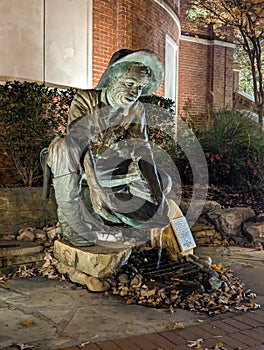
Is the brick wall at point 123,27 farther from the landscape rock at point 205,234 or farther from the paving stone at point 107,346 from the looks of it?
the paving stone at point 107,346

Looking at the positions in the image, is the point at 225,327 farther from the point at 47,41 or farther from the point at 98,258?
the point at 47,41

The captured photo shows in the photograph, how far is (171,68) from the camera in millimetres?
14094

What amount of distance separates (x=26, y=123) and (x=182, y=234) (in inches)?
124

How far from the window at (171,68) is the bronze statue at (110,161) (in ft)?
30.0

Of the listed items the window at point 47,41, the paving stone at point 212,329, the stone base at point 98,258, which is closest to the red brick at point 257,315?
the paving stone at point 212,329

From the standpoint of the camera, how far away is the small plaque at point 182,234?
4316 millimetres

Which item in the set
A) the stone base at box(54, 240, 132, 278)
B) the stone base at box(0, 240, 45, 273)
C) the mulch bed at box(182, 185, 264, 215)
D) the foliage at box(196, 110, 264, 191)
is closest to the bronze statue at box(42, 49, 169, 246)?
the stone base at box(54, 240, 132, 278)

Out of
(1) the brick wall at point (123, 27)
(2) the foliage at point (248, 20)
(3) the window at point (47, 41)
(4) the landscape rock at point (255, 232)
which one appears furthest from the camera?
(2) the foliage at point (248, 20)

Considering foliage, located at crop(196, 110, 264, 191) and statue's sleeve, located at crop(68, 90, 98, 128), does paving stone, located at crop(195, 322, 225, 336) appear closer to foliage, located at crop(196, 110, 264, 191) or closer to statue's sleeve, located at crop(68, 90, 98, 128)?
statue's sleeve, located at crop(68, 90, 98, 128)

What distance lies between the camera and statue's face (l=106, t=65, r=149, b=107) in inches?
157

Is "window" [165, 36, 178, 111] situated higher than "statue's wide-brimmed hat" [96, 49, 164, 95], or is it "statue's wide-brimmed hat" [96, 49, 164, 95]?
"window" [165, 36, 178, 111]

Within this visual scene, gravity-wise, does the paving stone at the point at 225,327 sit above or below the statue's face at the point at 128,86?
below

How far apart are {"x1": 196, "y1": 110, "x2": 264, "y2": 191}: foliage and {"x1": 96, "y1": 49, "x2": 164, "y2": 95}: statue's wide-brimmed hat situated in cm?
397

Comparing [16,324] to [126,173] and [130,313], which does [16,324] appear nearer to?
[130,313]
